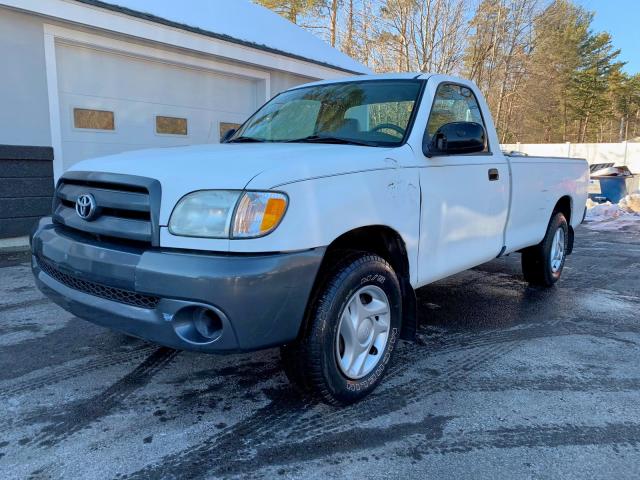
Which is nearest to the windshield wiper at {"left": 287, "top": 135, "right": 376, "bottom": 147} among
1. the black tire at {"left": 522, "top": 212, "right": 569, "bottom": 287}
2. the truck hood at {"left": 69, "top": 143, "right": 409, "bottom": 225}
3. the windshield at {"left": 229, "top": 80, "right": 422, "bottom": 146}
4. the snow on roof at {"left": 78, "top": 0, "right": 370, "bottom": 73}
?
the windshield at {"left": 229, "top": 80, "right": 422, "bottom": 146}

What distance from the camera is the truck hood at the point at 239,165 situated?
2.27m

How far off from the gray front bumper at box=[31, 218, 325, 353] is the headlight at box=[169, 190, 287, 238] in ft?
0.34

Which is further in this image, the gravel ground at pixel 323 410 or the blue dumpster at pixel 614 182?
the blue dumpster at pixel 614 182

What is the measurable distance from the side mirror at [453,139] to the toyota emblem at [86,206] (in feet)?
6.38

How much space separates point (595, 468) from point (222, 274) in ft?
6.13

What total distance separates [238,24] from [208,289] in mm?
9324

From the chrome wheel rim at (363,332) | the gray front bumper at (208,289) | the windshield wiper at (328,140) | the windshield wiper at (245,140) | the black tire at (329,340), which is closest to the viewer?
the gray front bumper at (208,289)

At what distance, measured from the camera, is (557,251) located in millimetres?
5543

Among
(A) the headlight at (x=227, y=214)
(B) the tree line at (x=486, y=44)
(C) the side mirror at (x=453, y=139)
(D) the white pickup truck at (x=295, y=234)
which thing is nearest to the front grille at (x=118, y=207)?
(D) the white pickup truck at (x=295, y=234)

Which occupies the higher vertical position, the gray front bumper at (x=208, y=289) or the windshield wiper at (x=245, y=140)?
the windshield wiper at (x=245, y=140)

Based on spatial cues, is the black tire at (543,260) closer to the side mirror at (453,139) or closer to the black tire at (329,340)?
the side mirror at (453,139)

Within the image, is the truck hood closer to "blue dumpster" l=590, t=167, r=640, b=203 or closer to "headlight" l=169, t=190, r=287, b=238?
"headlight" l=169, t=190, r=287, b=238

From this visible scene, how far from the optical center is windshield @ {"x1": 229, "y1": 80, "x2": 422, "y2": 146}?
3.30 metres

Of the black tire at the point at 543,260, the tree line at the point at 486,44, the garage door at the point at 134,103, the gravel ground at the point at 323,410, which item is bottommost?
the gravel ground at the point at 323,410
